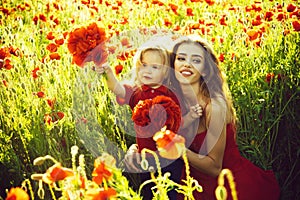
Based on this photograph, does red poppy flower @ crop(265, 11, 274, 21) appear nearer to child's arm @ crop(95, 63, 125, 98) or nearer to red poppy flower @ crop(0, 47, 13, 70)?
child's arm @ crop(95, 63, 125, 98)

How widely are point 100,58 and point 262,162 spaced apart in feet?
3.91

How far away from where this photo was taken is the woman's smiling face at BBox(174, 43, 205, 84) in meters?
2.46

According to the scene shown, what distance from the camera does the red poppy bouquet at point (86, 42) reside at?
1.95 metres

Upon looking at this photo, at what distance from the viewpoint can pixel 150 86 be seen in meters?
2.62

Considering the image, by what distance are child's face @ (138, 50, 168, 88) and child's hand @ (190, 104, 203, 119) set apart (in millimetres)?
231

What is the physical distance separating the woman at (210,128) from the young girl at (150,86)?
0.05 m

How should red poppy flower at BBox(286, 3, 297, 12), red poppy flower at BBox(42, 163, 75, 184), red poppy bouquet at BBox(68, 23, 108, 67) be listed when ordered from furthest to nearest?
red poppy flower at BBox(286, 3, 297, 12) < red poppy bouquet at BBox(68, 23, 108, 67) < red poppy flower at BBox(42, 163, 75, 184)

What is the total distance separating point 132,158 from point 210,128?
0.41 metres

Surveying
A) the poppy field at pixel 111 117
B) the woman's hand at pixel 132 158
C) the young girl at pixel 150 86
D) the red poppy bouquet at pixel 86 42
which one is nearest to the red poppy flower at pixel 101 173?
the red poppy bouquet at pixel 86 42

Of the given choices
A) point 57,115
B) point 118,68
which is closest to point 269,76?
point 118,68

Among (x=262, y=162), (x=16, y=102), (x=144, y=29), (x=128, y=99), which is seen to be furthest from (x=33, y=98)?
(x=262, y=162)

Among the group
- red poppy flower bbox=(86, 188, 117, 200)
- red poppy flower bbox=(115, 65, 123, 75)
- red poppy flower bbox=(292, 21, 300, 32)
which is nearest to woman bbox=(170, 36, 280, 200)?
red poppy flower bbox=(115, 65, 123, 75)

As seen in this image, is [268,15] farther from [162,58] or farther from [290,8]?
[162,58]

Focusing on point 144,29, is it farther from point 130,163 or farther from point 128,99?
point 130,163
